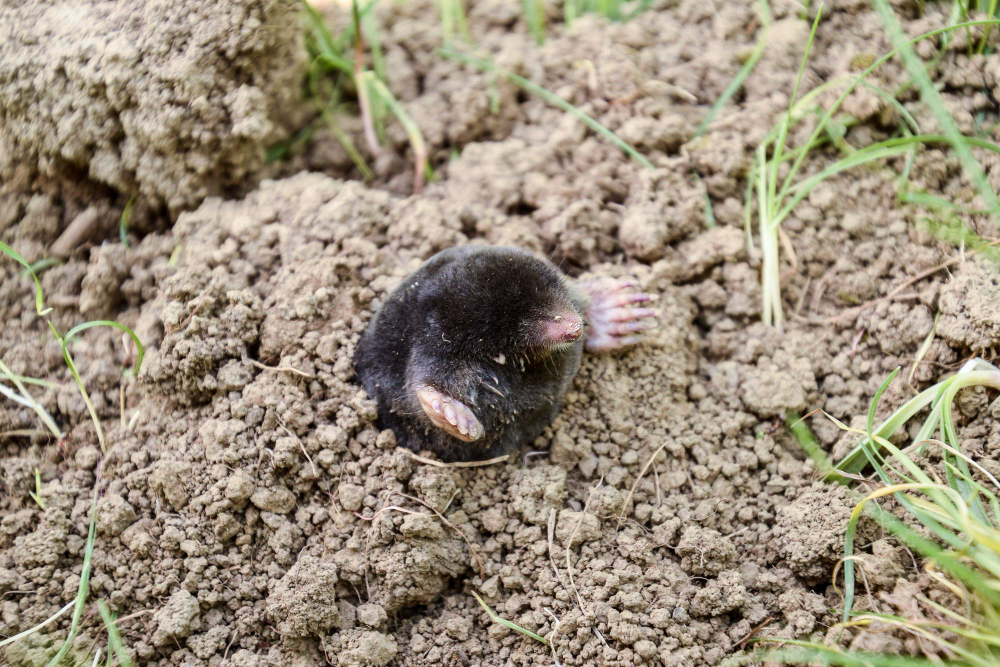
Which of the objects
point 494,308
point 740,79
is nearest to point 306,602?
point 494,308

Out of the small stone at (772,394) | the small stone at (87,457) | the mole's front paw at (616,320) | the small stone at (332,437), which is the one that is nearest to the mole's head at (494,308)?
the mole's front paw at (616,320)

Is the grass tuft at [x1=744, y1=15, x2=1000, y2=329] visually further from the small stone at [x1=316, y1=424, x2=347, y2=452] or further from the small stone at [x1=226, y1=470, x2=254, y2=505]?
the small stone at [x1=226, y1=470, x2=254, y2=505]

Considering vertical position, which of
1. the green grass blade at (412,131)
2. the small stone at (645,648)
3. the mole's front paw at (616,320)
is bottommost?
the small stone at (645,648)

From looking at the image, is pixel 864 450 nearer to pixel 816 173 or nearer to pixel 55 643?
pixel 816 173

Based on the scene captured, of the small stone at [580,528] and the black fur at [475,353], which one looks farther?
the black fur at [475,353]

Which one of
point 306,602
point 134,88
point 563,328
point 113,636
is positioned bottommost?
point 306,602

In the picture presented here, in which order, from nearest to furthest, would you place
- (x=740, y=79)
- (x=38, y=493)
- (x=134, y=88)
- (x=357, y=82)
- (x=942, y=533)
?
(x=942, y=533)
(x=38, y=493)
(x=134, y=88)
(x=740, y=79)
(x=357, y=82)

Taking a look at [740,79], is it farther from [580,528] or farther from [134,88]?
[134,88]

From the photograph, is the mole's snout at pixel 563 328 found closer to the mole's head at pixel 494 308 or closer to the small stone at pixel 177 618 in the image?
the mole's head at pixel 494 308
